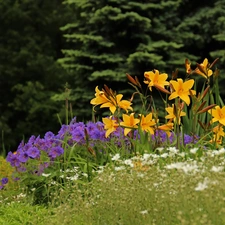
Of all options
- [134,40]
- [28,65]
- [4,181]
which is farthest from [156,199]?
[28,65]

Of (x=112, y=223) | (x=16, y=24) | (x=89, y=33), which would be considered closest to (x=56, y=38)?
(x=16, y=24)

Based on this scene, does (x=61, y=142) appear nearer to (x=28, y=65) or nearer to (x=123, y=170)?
(x=123, y=170)

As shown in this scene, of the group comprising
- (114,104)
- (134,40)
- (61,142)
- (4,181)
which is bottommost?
(134,40)

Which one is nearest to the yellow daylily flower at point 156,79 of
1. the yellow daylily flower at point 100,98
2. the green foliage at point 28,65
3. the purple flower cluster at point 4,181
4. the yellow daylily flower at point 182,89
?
the yellow daylily flower at point 182,89

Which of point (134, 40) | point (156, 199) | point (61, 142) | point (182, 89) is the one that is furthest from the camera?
point (134, 40)

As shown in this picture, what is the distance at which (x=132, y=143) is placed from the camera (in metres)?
4.79

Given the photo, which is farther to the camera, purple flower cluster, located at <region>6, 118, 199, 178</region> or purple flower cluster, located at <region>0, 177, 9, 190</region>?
purple flower cluster, located at <region>0, 177, 9, 190</region>

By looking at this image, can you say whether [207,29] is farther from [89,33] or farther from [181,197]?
[181,197]

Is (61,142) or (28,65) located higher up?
(61,142)

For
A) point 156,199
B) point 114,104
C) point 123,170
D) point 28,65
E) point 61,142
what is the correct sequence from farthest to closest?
1. point 28,65
2. point 61,142
3. point 114,104
4. point 123,170
5. point 156,199

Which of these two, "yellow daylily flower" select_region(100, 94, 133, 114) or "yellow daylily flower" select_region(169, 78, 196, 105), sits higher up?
"yellow daylily flower" select_region(169, 78, 196, 105)

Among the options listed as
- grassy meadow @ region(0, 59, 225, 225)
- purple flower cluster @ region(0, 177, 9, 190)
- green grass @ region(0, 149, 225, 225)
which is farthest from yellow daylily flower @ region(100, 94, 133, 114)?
purple flower cluster @ region(0, 177, 9, 190)

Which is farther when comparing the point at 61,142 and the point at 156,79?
the point at 61,142

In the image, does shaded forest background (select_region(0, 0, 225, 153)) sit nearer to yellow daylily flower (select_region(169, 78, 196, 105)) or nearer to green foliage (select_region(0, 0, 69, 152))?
green foliage (select_region(0, 0, 69, 152))
